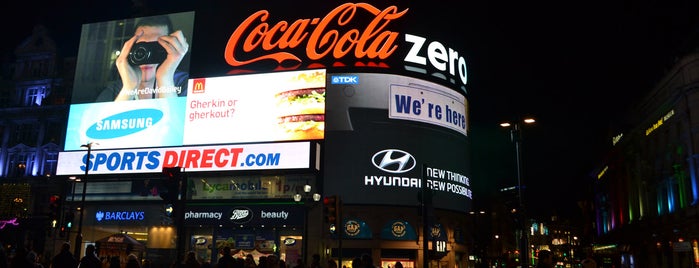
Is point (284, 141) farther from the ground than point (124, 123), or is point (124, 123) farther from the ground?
point (124, 123)

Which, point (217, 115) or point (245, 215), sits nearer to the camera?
point (245, 215)

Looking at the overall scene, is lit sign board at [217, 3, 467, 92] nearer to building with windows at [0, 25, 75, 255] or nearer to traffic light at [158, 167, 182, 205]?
building with windows at [0, 25, 75, 255]

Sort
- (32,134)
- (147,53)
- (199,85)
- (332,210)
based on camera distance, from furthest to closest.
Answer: (32,134)
(147,53)
(199,85)
(332,210)

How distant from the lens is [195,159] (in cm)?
4200

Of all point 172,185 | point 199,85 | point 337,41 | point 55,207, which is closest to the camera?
point 172,185

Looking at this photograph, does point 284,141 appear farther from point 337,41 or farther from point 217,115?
point 337,41

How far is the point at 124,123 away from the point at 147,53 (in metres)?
6.49

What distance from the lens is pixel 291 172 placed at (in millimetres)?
39375

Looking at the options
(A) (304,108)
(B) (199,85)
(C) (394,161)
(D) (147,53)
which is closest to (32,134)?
(D) (147,53)

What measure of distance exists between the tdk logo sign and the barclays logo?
1439 cm

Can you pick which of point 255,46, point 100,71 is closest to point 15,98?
point 100,71

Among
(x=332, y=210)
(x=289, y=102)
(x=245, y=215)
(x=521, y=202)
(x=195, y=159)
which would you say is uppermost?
(x=289, y=102)

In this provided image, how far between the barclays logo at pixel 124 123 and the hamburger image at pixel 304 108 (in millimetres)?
10817

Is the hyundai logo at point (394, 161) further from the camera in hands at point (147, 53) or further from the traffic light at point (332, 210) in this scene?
the traffic light at point (332, 210)
